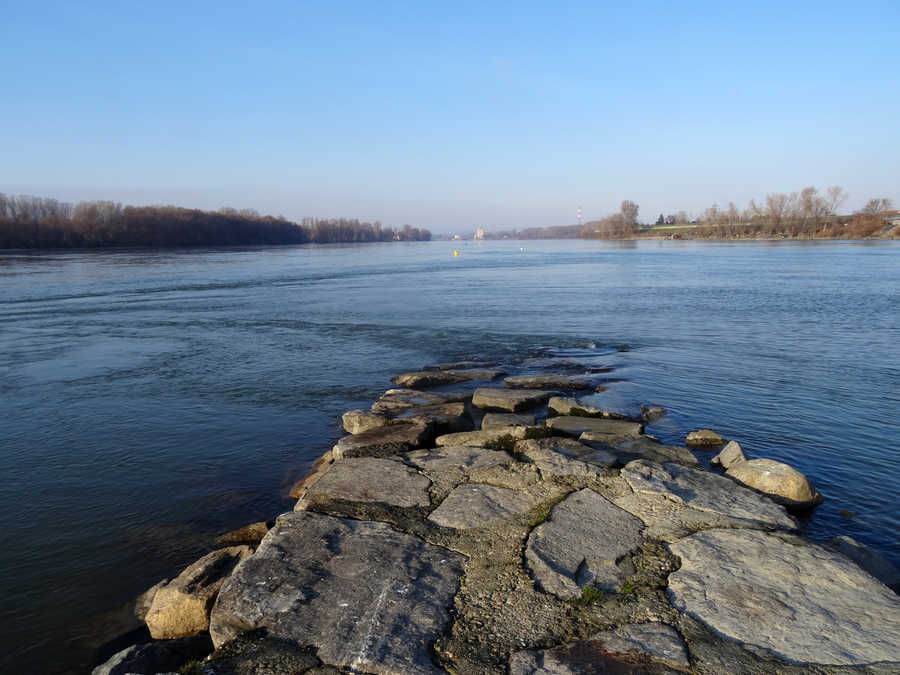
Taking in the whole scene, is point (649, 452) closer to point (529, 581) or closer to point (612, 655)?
point (529, 581)

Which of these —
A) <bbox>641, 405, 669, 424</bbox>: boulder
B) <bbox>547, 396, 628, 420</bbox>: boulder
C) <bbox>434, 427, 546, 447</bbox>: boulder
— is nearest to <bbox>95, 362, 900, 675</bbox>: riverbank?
<bbox>434, 427, 546, 447</bbox>: boulder

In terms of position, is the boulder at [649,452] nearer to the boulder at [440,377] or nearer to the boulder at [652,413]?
the boulder at [652,413]

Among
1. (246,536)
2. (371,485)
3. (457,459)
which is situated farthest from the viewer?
(457,459)

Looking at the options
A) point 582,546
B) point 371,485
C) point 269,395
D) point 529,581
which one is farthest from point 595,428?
point 269,395

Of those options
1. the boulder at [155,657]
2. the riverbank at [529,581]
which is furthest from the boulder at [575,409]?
the boulder at [155,657]

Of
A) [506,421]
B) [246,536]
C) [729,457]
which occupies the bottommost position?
[246,536]

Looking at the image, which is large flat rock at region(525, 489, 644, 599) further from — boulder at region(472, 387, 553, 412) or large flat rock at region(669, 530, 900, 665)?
boulder at region(472, 387, 553, 412)

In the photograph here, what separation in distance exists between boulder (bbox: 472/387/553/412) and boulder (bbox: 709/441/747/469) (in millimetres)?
2900

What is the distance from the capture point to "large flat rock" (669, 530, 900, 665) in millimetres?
2996

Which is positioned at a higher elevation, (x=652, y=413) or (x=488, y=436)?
(x=488, y=436)

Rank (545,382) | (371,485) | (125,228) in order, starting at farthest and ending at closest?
(125,228) < (545,382) < (371,485)

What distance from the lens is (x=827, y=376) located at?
35.5 feet

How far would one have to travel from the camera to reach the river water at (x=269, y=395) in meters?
5.33

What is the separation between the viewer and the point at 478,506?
4637mm
